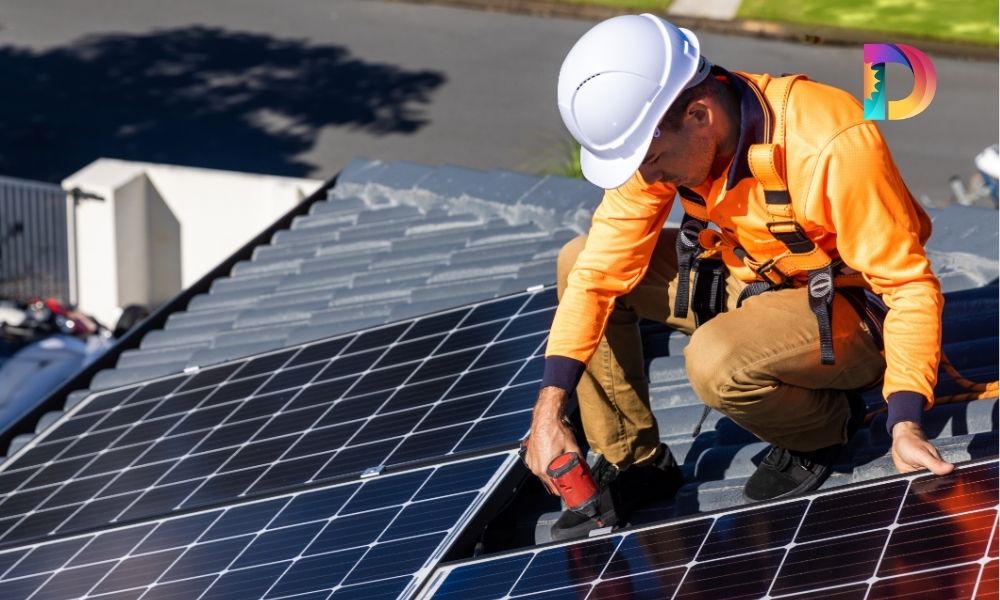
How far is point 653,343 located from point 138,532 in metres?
2.51

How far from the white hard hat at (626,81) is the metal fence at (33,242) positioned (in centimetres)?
1036

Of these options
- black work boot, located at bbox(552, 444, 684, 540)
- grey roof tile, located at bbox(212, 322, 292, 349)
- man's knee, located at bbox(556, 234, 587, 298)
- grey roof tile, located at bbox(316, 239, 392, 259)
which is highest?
man's knee, located at bbox(556, 234, 587, 298)

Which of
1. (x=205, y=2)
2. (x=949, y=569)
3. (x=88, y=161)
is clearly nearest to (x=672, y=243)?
(x=949, y=569)

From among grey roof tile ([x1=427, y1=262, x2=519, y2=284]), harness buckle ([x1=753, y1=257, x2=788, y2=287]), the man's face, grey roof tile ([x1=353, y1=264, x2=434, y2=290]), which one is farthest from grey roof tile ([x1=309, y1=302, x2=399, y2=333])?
the man's face

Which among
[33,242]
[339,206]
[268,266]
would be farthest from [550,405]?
[33,242]

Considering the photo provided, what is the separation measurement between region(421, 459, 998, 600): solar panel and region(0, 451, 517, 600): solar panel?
1.23 ft

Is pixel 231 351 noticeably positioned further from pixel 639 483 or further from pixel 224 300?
pixel 639 483

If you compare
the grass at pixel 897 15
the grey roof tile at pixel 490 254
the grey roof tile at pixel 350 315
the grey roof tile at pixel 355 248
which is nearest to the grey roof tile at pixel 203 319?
the grey roof tile at pixel 350 315

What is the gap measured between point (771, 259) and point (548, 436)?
1.08m

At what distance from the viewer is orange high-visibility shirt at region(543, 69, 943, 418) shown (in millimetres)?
4828

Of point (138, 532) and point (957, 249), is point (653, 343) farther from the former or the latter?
point (138, 532)

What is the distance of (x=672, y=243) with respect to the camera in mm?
6148

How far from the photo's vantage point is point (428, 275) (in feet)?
30.1

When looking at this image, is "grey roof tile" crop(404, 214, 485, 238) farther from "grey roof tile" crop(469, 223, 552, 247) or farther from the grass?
the grass
